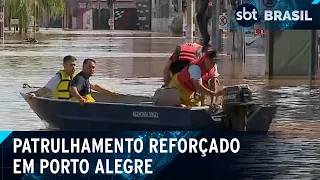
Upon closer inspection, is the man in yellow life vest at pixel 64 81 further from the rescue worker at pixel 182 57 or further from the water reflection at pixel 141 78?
the rescue worker at pixel 182 57

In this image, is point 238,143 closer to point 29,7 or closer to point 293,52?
point 293,52

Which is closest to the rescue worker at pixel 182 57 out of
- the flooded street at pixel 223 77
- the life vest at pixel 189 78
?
the life vest at pixel 189 78

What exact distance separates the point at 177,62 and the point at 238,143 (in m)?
3.82

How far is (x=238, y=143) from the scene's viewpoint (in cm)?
743

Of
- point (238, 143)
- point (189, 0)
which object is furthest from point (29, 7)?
point (238, 143)

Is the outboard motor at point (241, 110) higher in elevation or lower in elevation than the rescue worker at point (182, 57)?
lower

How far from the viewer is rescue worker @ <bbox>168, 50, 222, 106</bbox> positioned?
32.6ft

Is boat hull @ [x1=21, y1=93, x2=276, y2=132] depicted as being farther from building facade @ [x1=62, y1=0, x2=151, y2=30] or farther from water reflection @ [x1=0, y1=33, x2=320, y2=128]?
building facade @ [x1=62, y1=0, x2=151, y2=30]

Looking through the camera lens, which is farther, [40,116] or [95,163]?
[40,116]

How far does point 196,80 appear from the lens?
32.8 ft

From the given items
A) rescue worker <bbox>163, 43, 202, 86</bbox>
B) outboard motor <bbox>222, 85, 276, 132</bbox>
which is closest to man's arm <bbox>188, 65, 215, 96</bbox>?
outboard motor <bbox>222, 85, 276, 132</bbox>

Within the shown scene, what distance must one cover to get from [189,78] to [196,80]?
0.18 metres

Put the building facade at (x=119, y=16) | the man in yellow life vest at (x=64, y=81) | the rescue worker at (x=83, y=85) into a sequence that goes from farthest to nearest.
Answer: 1. the building facade at (x=119, y=16)
2. the man in yellow life vest at (x=64, y=81)
3. the rescue worker at (x=83, y=85)

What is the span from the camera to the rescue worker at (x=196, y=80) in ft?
32.6
